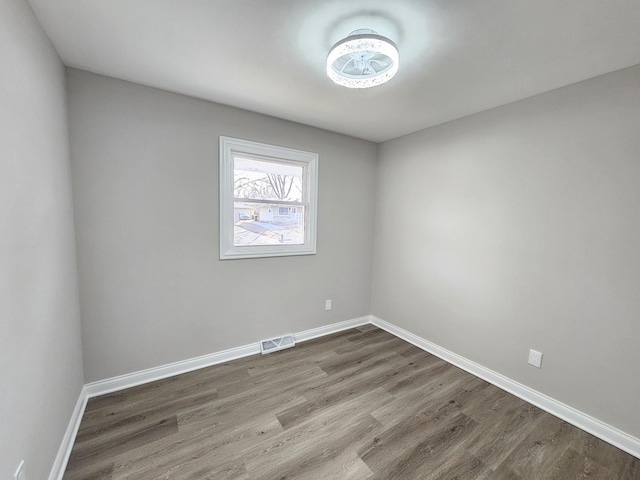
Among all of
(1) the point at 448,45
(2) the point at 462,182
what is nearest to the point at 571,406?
(2) the point at 462,182

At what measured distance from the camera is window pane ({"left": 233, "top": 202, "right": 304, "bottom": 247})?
2619 millimetres

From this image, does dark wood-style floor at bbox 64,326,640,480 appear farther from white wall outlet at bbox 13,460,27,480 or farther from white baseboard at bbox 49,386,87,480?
white wall outlet at bbox 13,460,27,480

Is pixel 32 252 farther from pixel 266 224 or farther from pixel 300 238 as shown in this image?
pixel 300 238

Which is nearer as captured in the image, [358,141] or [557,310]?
[557,310]

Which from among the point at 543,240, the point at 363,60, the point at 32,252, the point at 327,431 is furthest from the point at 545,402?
the point at 32,252

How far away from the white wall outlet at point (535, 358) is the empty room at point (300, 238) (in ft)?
0.08

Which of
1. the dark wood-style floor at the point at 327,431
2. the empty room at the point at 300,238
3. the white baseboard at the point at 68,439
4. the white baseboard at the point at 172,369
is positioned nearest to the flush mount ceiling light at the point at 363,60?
the empty room at the point at 300,238

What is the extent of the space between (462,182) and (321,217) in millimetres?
1490

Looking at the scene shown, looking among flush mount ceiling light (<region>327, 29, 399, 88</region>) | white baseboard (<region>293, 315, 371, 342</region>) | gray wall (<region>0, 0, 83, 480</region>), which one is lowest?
white baseboard (<region>293, 315, 371, 342</region>)

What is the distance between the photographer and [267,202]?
9.03ft

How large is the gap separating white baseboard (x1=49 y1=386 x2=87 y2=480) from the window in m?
1.40

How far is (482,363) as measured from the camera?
8.00 ft

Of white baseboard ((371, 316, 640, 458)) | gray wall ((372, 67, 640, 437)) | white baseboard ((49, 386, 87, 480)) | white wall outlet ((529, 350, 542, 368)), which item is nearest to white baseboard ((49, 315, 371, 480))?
white baseboard ((49, 386, 87, 480))

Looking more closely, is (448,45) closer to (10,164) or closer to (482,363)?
(10,164)
